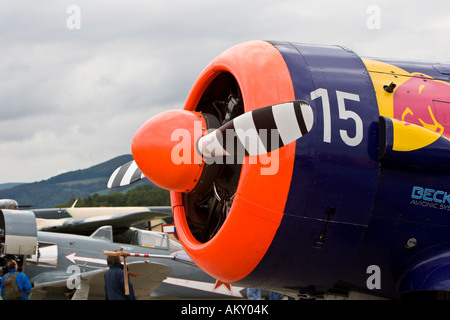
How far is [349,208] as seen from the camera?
4.63 metres

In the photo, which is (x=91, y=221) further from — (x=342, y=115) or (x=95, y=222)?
(x=342, y=115)

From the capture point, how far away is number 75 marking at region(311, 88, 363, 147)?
4.60 m

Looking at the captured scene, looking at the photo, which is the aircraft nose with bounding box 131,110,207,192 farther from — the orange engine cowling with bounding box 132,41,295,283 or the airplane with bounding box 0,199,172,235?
the airplane with bounding box 0,199,172,235

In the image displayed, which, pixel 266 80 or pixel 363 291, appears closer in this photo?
pixel 266 80

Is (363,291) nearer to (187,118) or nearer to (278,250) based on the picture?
(278,250)

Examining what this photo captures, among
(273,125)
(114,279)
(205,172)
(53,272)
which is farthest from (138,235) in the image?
(273,125)

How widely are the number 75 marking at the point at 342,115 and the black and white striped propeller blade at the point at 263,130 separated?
0.39m

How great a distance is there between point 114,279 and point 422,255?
584 centimetres

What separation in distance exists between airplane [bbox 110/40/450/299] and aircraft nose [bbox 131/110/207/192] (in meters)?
0.01

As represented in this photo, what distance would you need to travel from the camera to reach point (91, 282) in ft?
49.1

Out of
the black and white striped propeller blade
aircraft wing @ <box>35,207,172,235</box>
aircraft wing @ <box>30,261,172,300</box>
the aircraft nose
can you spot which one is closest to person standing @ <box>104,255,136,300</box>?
aircraft wing @ <box>30,261,172,300</box>

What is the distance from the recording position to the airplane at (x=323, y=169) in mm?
4570

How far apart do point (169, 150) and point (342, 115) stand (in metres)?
1.31

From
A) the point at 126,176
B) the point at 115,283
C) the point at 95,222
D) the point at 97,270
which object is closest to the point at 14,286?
the point at 115,283
